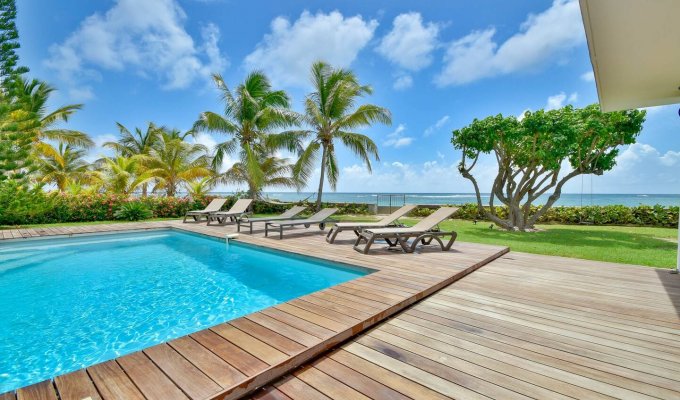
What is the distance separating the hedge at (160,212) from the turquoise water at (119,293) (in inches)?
173

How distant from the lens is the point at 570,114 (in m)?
9.34

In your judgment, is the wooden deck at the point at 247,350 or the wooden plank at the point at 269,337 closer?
the wooden deck at the point at 247,350

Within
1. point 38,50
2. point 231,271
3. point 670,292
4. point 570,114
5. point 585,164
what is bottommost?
point 231,271

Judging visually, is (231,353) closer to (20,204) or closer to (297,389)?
(297,389)

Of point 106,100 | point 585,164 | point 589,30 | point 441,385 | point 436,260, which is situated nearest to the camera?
point 441,385

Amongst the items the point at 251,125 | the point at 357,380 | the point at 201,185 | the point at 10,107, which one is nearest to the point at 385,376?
the point at 357,380

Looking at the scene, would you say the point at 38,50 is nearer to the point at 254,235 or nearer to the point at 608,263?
the point at 254,235

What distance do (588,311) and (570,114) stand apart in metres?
8.55

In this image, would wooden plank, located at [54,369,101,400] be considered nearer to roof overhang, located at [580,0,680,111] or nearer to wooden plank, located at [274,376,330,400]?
wooden plank, located at [274,376,330,400]

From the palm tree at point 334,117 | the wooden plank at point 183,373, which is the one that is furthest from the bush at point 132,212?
the wooden plank at point 183,373

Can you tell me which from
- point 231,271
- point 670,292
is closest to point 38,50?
point 231,271

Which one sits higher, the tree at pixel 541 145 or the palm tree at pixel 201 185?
the tree at pixel 541 145

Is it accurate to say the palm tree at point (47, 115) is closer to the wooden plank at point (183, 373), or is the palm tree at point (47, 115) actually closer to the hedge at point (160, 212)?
the hedge at point (160, 212)

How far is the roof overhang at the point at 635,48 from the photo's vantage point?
8.43 ft
